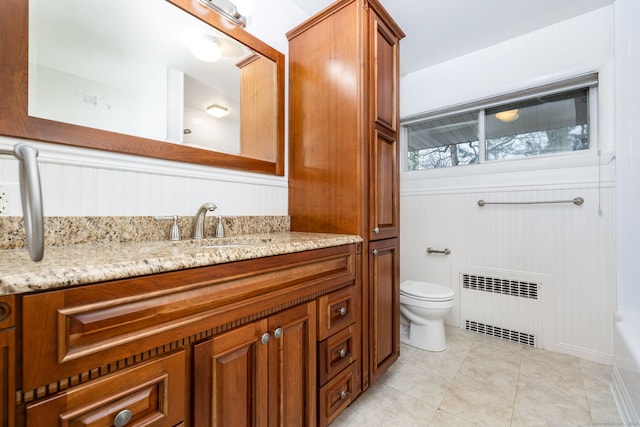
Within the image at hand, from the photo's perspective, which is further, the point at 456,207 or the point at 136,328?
the point at 456,207

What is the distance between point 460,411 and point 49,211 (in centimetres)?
199

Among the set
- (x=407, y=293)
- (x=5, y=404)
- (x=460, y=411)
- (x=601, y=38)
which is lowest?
(x=460, y=411)

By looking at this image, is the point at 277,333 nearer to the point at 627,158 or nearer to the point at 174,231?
the point at 174,231

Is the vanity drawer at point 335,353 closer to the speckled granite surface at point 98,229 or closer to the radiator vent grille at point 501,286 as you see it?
the speckled granite surface at point 98,229

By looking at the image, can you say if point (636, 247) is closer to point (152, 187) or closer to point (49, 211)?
point (152, 187)

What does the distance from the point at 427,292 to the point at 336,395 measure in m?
1.10

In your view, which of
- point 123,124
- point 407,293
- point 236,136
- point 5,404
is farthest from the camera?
point 407,293

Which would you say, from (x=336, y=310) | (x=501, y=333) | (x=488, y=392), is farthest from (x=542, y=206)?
(x=336, y=310)

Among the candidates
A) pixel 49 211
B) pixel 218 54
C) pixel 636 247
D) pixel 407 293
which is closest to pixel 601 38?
pixel 636 247

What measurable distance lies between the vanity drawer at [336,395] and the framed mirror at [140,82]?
1.17m

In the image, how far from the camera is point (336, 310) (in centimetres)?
120

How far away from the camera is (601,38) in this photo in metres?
1.81

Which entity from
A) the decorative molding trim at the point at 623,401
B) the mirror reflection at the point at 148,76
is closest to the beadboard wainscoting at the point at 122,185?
the mirror reflection at the point at 148,76

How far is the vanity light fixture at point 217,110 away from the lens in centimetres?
139
